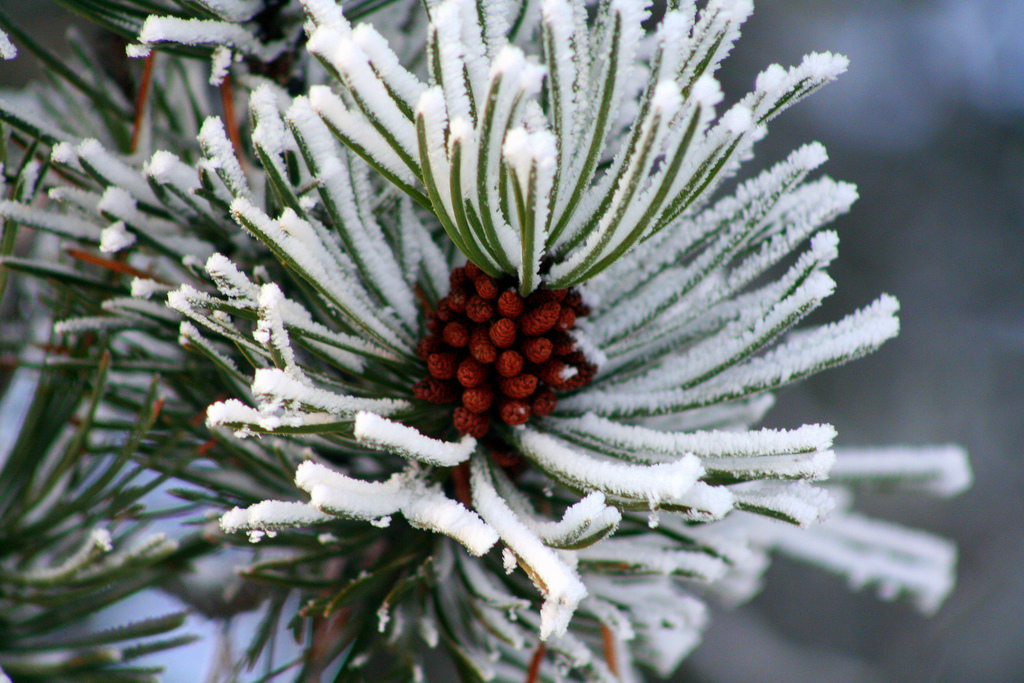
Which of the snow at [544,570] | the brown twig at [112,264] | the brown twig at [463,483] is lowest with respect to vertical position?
the snow at [544,570]

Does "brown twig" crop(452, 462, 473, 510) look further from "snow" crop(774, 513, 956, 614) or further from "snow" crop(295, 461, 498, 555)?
"snow" crop(774, 513, 956, 614)

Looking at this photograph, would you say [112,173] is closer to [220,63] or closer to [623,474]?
[220,63]

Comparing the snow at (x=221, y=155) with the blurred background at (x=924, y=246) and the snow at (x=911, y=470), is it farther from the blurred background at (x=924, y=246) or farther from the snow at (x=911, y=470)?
the blurred background at (x=924, y=246)

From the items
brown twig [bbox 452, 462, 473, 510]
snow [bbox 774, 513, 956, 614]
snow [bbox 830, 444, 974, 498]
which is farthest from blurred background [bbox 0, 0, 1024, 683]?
brown twig [bbox 452, 462, 473, 510]

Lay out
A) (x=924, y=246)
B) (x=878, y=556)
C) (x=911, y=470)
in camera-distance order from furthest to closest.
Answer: (x=924, y=246), (x=878, y=556), (x=911, y=470)

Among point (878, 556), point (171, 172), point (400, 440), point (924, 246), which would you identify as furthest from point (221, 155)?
point (924, 246)

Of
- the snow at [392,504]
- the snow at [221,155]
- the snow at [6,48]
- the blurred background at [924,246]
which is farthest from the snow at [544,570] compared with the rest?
the blurred background at [924,246]

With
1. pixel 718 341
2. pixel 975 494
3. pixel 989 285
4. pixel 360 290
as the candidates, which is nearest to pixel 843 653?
pixel 975 494

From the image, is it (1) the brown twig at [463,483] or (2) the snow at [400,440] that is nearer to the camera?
(2) the snow at [400,440]
